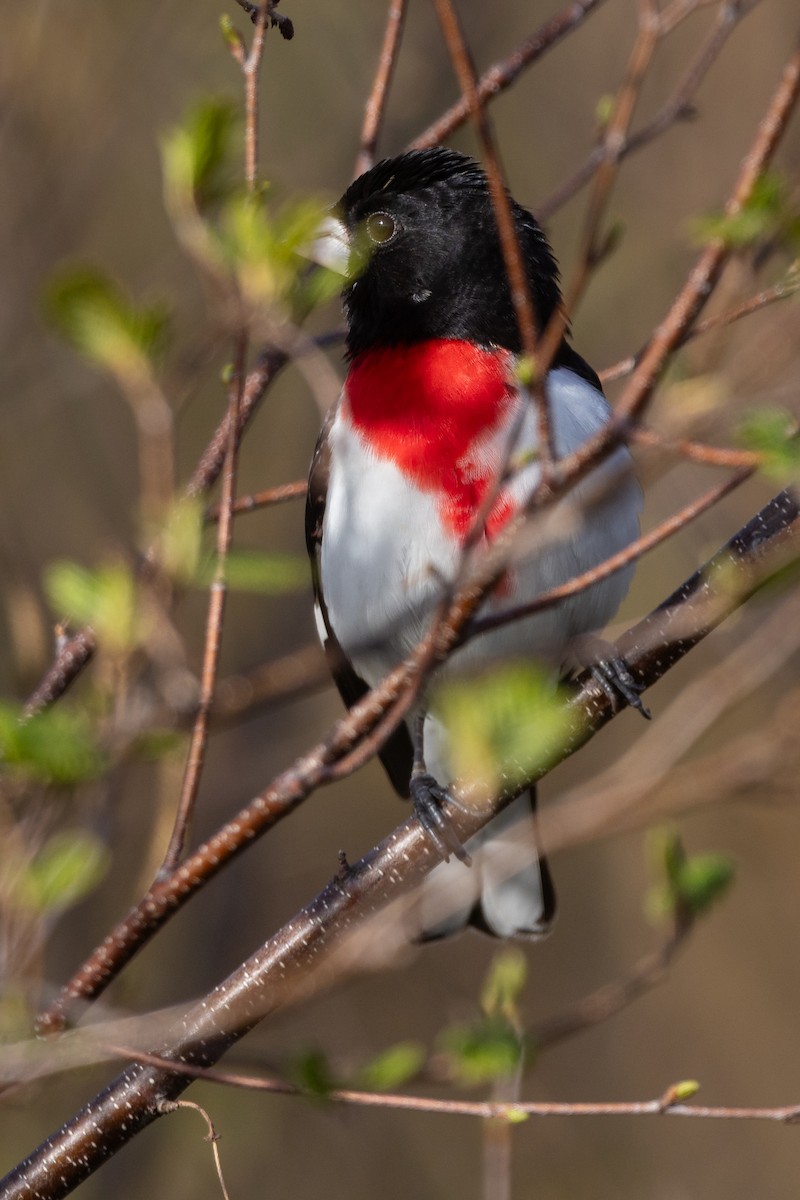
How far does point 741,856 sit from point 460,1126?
5.99 feet

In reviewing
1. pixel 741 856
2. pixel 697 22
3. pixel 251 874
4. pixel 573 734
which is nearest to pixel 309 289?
pixel 573 734

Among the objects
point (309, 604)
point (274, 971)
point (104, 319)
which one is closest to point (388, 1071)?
point (274, 971)

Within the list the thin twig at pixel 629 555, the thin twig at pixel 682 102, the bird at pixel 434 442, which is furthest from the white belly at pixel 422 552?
the thin twig at pixel 629 555

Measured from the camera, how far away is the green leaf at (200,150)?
1.41 metres

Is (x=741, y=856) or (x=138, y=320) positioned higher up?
(x=138, y=320)

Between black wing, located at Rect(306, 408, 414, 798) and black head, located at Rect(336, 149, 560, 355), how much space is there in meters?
0.30

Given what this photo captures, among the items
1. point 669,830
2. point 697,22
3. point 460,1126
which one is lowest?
point 460,1126

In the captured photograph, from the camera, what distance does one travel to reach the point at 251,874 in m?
5.33

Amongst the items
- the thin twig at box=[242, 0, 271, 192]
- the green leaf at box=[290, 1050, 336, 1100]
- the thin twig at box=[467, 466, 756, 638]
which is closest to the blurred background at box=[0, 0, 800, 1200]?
the green leaf at box=[290, 1050, 336, 1100]

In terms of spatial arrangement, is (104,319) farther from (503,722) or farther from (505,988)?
(505,988)

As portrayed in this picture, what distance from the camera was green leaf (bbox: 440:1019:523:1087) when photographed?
2006 mm

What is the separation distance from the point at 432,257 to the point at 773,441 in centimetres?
224

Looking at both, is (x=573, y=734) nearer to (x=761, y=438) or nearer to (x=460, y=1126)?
(x=761, y=438)

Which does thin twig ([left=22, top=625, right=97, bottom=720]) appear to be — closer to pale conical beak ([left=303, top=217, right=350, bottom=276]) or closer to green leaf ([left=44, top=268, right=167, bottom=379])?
pale conical beak ([left=303, top=217, right=350, bottom=276])
